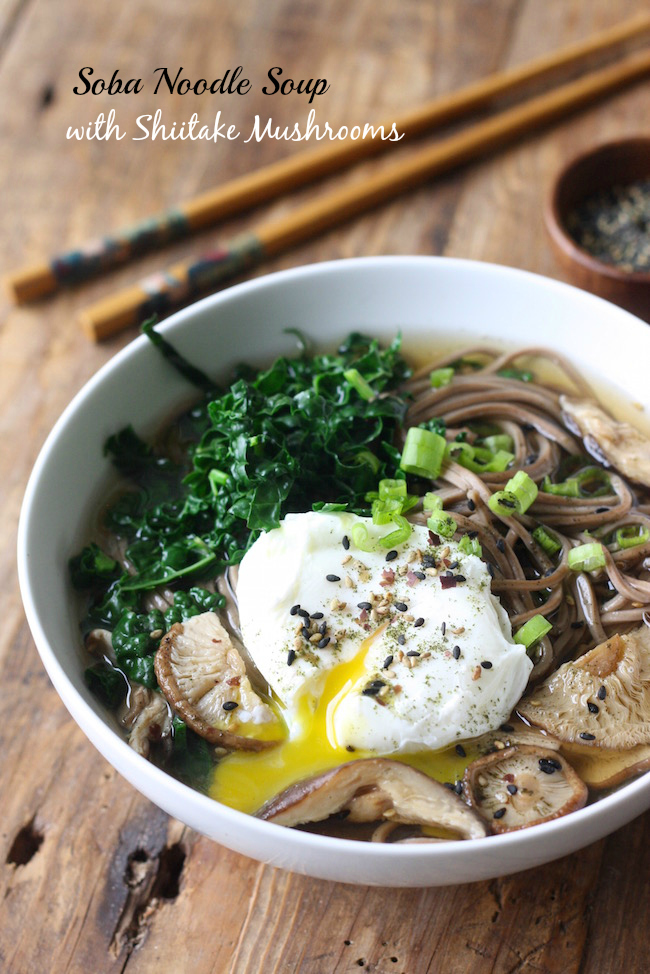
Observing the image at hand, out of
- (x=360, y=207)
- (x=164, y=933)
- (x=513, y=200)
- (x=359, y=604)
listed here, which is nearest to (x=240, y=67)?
(x=360, y=207)

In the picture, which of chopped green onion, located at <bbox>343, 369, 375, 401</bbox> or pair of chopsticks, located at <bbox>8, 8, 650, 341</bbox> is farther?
pair of chopsticks, located at <bbox>8, 8, 650, 341</bbox>

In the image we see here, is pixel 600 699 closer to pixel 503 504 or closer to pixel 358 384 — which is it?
pixel 503 504

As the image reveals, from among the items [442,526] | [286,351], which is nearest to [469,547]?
[442,526]

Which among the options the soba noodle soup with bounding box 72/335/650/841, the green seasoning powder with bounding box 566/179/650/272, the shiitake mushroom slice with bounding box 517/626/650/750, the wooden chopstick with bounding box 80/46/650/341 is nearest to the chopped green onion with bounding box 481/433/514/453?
the soba noodle soup with bounding box 72/335/650/841

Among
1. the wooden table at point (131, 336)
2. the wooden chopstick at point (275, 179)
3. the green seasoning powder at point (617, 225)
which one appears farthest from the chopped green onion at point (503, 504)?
Answer: the wooden chopstick at point (275, 179)

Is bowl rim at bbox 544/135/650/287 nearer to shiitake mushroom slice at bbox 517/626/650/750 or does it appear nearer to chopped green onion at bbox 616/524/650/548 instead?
chopped green onion at bbox 616/524/650/548

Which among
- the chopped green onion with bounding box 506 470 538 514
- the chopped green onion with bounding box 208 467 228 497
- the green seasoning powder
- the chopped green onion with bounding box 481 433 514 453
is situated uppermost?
the chopped green onion with bounding box 208 467 228 497

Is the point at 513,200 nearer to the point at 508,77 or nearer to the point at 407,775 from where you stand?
the point at 508,77
